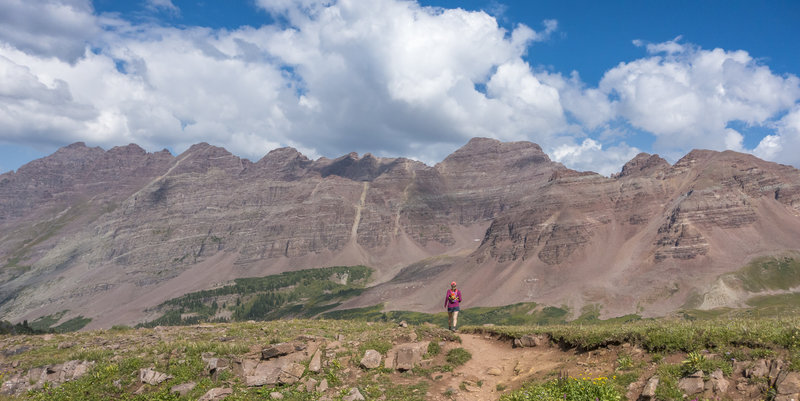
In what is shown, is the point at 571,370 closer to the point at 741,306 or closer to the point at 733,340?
the point at 733,340

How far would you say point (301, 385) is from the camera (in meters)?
19.3

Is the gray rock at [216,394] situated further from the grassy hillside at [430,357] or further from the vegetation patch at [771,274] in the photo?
the vegetation patch at [771,274]

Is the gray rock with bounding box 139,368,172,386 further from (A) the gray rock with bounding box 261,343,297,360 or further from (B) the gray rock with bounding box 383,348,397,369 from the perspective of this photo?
(B) the gray rock with bounding box 383,348,397,369

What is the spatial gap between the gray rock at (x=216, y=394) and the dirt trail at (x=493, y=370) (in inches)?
361

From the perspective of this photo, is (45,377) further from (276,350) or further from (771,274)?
(771,274)

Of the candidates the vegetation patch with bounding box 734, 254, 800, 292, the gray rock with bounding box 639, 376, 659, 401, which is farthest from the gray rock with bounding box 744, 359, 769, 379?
the vegetation patch with bounding box 734, 254, 800, 292

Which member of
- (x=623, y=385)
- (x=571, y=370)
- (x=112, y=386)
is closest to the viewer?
(x=623, y=385)

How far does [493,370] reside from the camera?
2014cm

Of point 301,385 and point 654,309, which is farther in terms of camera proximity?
point 654,309

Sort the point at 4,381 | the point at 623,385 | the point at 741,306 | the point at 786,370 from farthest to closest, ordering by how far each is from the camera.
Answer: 1. the point at 741,306
2. the point at 4,381
3. the point at 623,385
4. the point at 786,370

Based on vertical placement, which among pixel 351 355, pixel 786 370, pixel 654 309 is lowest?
pixel 654 309

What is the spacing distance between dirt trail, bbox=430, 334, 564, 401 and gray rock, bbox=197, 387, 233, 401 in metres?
9.17

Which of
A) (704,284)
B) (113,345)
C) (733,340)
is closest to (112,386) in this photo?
(113,345)

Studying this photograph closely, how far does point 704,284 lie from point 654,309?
87.9 ft
